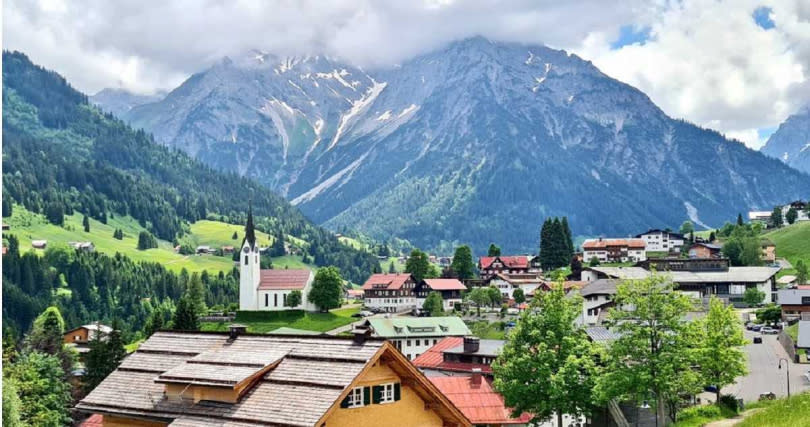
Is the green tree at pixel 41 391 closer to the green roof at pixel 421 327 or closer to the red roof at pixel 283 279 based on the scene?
the green roof at pixel 421 327

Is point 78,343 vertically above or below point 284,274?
below

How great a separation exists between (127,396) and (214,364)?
4.90 m

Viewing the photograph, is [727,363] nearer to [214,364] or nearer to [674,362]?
[674,362]

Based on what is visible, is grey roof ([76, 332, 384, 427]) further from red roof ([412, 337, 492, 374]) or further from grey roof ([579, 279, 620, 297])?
grey roof ([579, 279, 620, 297])

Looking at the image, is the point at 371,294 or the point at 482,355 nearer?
the point at 482,355

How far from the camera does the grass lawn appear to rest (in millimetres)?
155625

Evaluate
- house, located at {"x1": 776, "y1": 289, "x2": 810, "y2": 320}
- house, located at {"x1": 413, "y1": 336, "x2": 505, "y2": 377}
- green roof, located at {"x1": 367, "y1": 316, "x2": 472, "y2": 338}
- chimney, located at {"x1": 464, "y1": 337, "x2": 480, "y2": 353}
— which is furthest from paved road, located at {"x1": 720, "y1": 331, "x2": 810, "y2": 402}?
green roof, located at {"x1": 367, "y1": 316, "x2": 472, "y2": 338}

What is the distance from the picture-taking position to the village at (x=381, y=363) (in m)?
29.1

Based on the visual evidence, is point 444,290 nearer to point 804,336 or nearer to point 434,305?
point 434,305

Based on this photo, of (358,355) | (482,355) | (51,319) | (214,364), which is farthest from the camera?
(51,319)

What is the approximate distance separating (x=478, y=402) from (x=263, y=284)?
11998 cm

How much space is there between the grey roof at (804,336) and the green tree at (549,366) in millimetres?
47425

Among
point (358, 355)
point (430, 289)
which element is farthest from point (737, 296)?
point (358, 355)

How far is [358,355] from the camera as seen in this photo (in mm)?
29406
